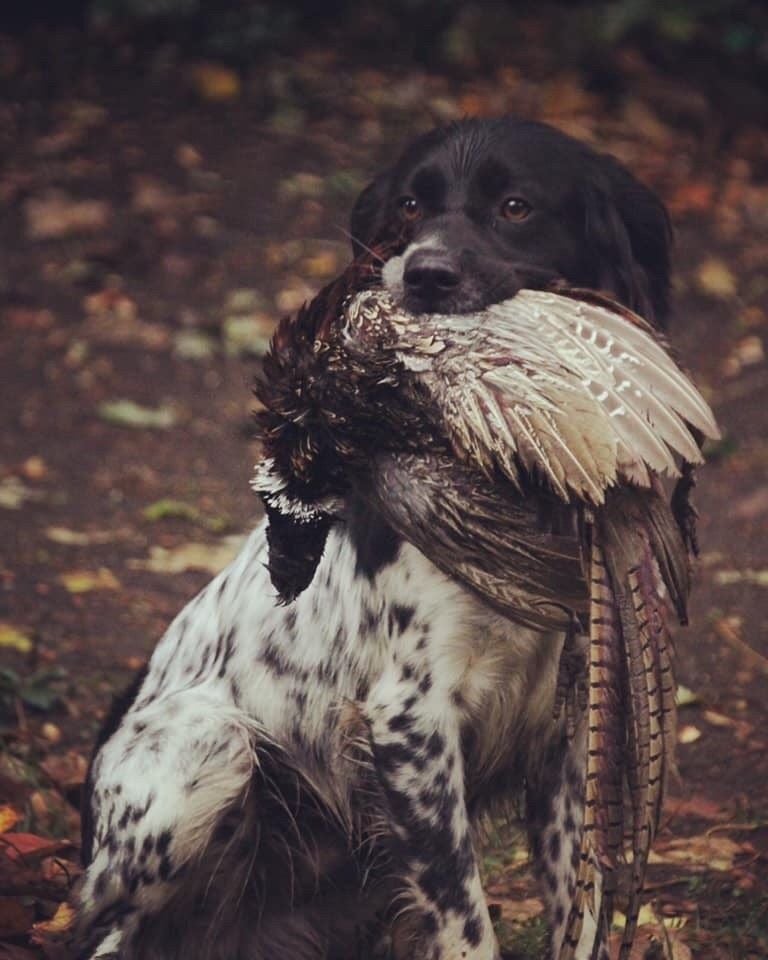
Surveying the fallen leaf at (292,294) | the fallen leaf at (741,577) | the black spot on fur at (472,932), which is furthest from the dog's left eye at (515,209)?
the fallen leaf at (292,294)

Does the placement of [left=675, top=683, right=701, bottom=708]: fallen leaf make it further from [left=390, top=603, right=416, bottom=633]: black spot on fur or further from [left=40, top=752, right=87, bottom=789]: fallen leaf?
[left=390, top=603, right=416, bottom=633]: black spot on fur

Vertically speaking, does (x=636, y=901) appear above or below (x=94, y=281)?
below

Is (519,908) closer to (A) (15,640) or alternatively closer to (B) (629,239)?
(B) (629,239)

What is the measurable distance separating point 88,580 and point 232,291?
3145mm

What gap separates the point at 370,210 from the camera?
4.23 m

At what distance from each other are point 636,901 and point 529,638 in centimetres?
57

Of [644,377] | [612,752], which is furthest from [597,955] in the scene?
[644,377]

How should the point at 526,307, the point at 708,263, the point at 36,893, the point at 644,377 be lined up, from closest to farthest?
the point at 644,377, the point at 526,307, the point at 36,893, the point at 708,263

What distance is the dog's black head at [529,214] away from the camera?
12.2 ft

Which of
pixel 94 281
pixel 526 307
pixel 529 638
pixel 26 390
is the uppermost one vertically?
pixel 94 281

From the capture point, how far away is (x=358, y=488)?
10.7 feet

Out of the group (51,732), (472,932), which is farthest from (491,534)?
(51,732)

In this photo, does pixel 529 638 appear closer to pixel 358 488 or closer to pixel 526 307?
pixel 358 488

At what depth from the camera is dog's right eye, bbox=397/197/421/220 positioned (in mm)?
3926
